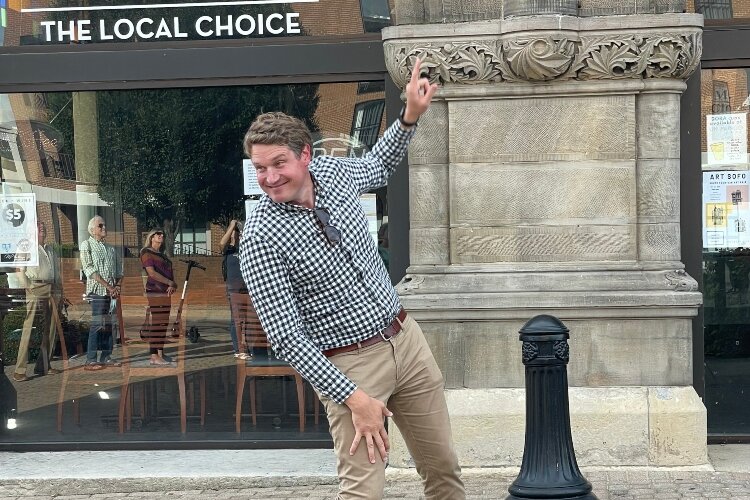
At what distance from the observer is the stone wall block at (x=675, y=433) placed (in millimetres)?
6660

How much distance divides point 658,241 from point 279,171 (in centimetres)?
335

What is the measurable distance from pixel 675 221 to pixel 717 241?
2.25 ft

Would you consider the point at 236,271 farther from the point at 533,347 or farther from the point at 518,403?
the point at 533,347

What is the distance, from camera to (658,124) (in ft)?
22.2

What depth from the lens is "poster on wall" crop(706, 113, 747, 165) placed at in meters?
7.27

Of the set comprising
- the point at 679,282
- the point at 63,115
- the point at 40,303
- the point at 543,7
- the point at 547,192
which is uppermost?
the point at 543,7

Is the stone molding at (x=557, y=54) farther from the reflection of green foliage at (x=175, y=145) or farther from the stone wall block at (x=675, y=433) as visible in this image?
the stone wall block at (x=675, y=433)

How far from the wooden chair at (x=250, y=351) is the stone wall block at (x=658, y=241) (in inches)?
97.3

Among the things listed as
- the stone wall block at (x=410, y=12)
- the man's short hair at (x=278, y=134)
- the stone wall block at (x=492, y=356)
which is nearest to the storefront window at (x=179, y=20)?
the stone wall block at (x=410, y=12)

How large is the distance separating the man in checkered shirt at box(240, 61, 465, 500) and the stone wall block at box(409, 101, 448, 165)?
2.36 metres

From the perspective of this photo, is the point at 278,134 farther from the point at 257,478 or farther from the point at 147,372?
the point at 147,372

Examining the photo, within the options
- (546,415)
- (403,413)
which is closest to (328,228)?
(403,413)

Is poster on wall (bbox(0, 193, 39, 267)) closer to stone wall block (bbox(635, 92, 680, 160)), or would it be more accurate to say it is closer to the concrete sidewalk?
the concrete sidewalk

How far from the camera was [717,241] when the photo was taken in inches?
289
